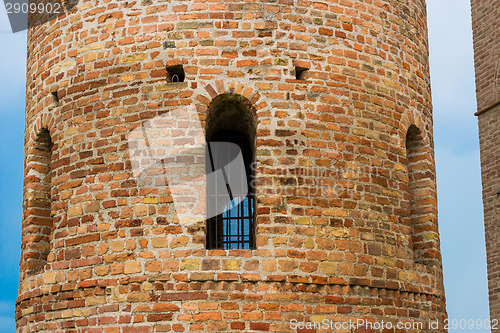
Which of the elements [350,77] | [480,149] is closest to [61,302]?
[350,77]

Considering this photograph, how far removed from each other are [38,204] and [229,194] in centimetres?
→ 225

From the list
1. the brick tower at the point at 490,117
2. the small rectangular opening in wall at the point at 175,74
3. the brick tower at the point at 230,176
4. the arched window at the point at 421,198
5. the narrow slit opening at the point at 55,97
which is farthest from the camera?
the brick tower at the point at 490,117

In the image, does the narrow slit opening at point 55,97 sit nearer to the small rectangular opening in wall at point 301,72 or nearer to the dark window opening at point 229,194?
the dark window opening at point 229,194

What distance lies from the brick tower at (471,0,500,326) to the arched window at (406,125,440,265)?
6866 millimetres

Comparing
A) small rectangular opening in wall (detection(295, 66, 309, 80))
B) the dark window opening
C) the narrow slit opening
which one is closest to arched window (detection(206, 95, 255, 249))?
the dark window opening

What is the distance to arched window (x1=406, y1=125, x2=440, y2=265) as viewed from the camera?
8203 mm

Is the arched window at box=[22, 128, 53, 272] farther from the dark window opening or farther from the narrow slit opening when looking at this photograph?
the dark window opening

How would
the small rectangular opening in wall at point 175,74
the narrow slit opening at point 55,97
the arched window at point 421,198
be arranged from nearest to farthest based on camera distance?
the small rectangular opening in wall at point 175,74 → the narrow slit opening at point 55,97 → the arched window at point 421,198

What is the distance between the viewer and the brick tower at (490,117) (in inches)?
575

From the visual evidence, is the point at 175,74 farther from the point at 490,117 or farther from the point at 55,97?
the point at 490,117

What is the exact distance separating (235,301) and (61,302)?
185 cm

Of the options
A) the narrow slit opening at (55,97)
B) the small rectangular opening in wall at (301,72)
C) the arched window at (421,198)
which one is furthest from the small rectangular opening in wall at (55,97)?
the arched window at (421,198)

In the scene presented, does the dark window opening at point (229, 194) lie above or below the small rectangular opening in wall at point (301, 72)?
below

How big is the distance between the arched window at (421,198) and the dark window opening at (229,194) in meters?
2.00
